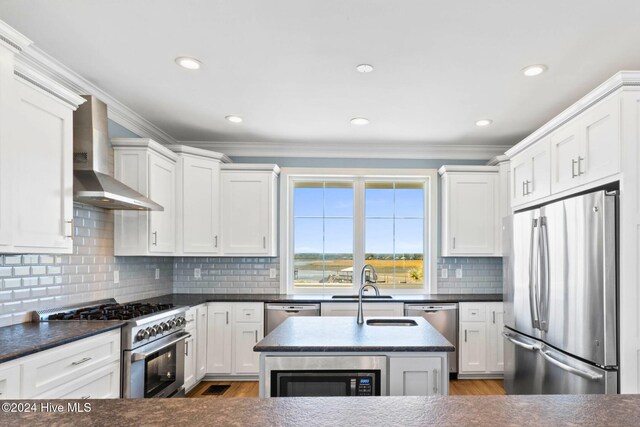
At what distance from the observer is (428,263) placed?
16.2 ft

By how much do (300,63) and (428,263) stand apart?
305cm

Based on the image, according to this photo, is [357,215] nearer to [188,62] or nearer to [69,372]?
[188,62]

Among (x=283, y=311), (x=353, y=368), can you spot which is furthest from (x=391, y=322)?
(x=283, y=311)

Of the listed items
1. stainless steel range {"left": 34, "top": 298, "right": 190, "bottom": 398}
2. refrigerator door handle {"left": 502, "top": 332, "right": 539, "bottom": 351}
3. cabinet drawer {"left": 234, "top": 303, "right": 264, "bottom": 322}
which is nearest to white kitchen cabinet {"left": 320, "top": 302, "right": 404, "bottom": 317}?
cabinet drawer {"left": 234, "top": 303, "right": 264, "bottom": 322}

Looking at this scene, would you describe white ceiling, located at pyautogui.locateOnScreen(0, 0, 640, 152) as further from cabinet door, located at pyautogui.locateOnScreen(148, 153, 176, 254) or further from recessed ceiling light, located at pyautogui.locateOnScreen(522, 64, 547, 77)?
cabinet door, located at pyautogui.locateOnScreen(148, 153, 176, 254)

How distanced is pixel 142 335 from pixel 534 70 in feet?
10.4

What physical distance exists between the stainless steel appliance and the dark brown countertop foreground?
1.17 m

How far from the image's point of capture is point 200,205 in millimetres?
4305

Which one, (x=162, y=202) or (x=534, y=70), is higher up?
(x=534, y=70)

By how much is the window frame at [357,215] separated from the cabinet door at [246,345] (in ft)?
2.35

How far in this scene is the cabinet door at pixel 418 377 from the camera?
2.12 m

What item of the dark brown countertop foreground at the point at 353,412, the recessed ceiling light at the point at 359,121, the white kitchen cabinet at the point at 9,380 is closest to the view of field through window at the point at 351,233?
the recessed ceiling light at the point at 359,121

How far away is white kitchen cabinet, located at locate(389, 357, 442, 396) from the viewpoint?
2119 mm

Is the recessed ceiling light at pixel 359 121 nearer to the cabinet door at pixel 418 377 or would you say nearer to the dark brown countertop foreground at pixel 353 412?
the cabinet door at pixel 418 377
